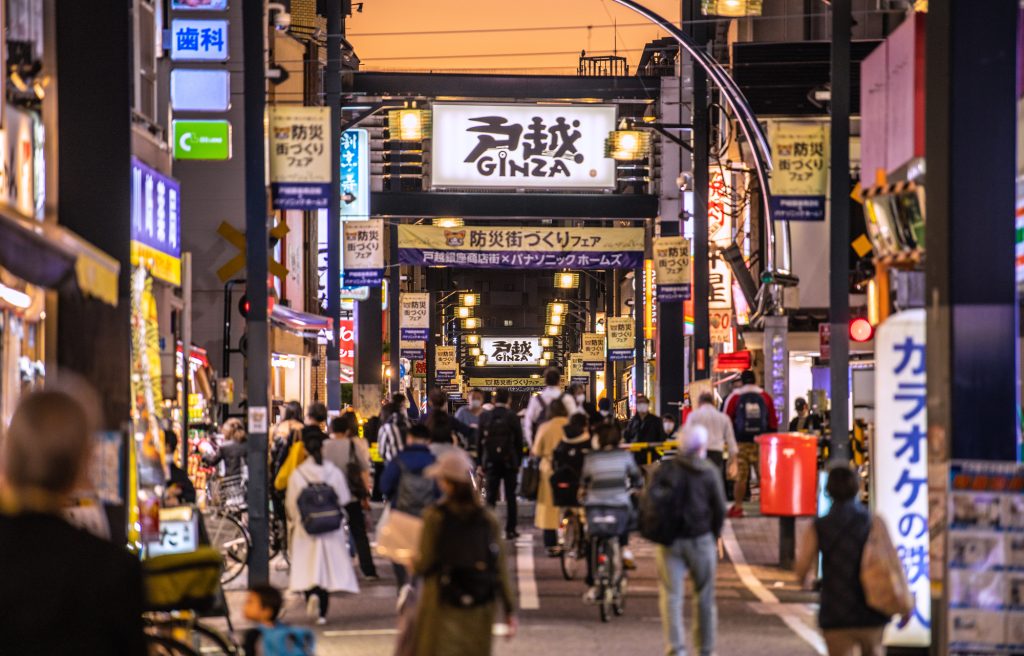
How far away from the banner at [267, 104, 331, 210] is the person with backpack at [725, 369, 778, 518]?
26.2 ft

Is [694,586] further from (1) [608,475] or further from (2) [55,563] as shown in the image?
(2) [55,563]

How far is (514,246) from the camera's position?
47.7m

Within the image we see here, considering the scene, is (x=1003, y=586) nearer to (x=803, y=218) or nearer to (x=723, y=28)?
(x=803, y=218)

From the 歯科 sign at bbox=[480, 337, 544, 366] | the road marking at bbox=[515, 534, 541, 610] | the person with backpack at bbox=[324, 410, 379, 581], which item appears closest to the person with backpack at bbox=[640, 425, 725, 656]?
the road marking at bbox=[515, 534, 541, 610]

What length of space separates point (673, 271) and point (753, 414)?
10.3 metres

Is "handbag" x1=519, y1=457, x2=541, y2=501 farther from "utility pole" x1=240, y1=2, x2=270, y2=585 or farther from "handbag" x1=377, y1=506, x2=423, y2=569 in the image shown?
"handbag" x1=377, y1=506, x2=423, y2=569

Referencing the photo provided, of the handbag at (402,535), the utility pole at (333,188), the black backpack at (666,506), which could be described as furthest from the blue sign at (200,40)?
the handbag at (402,535)

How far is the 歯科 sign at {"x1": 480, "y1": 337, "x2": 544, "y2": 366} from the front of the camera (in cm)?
14188

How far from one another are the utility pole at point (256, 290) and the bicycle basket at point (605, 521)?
10.8 feet

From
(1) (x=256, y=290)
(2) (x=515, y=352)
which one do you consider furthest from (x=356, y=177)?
(2) (x=515, y=352)

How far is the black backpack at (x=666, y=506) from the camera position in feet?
42.8

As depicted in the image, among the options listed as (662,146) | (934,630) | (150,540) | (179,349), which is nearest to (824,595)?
(934,630)

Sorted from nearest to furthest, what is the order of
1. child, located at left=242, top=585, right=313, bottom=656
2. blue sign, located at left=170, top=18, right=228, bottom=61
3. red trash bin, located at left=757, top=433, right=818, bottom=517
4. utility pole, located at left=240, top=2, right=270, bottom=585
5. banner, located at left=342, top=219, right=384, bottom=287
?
child, located at left=242, top=585, right=313, bottom=656 → utility pole, located at left=240, top=2, right=270, bottom=585 → red trash bin, located at left=757, top=433, right=818, bottom=517 → blue sign, located at left=170, top=18, right=228, bottom=61 → banner, located at left=342, top=219, right=384, bottom=287

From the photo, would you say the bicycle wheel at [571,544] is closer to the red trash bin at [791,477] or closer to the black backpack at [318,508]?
the red trash bin at [791,477]
